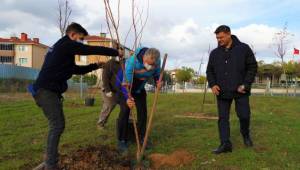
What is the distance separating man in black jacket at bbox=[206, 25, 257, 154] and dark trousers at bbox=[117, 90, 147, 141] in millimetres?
1109

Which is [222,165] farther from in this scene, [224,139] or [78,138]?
[78,138]

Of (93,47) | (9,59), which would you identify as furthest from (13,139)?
(9,59)

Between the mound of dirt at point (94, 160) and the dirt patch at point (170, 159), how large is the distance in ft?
1.39

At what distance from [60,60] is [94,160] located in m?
1.26

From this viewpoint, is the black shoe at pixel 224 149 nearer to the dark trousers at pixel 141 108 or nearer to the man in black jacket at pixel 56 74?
the dark trousers at pixel 141 108

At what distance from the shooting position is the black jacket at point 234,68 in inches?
A: 213

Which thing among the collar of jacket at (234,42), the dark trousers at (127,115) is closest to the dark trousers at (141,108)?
the dark trousers at (127,115)

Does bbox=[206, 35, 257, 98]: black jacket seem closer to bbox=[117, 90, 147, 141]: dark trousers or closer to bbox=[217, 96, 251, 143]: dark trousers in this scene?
bbox=[217, 96, 251, 143]: dark trousers

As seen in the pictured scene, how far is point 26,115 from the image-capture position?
33.7ft

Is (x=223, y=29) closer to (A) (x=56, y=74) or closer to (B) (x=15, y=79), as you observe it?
(A) (x=56, y=74)

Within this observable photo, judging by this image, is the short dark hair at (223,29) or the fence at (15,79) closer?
the short dark hair at (223,29)

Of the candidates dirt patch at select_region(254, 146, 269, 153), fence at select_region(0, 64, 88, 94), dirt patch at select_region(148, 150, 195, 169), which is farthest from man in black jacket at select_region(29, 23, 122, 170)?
fence at select_region(0, 64, 88, 94)

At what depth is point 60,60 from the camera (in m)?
4.20

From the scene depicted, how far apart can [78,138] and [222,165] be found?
290 cm
